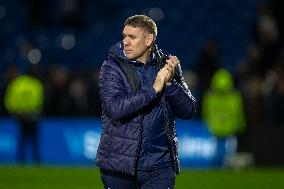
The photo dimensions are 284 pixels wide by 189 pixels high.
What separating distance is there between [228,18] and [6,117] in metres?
6.96

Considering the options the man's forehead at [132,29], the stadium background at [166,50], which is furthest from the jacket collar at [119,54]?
the stadium background at [166,50]

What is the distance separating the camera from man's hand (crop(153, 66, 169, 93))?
257 inches

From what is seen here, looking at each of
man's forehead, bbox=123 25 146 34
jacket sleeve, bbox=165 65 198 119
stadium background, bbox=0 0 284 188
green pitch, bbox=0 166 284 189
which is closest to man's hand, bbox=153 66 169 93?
jacket sleeve, bbox=165 65 198 119

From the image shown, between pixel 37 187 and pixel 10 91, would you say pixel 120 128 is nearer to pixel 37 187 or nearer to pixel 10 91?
pixel 37 187

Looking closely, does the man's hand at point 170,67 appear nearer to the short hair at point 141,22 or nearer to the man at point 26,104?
the short hair at point 141,22

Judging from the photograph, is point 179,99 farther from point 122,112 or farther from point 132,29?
point 132,29

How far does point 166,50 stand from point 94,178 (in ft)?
24.5

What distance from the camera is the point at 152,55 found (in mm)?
6887

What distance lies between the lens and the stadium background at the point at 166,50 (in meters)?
18.8

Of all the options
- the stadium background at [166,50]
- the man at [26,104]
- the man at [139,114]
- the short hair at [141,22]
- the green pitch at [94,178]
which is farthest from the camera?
the man at [26,104]

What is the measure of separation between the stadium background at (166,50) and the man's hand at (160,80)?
8.61 metres

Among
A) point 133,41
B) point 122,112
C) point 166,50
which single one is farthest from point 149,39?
point 166,50

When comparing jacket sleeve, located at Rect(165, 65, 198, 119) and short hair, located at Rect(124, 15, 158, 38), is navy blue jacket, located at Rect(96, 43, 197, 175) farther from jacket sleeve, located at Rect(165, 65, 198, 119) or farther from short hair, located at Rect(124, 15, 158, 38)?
short hair, located at Rect(124, 15, 158, 38)

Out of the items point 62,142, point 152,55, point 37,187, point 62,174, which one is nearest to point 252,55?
point 62,142
